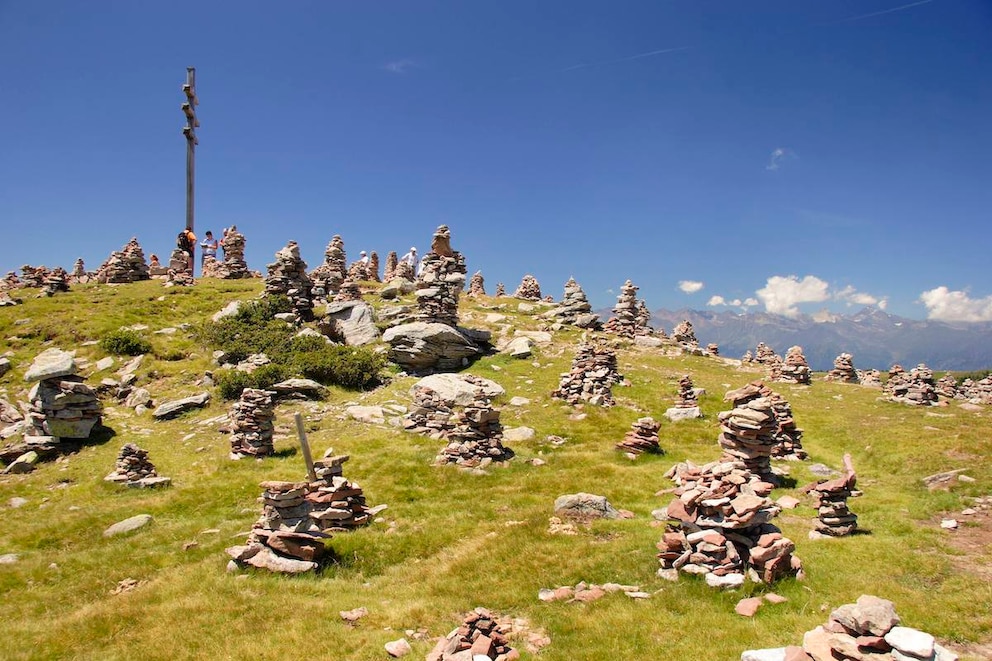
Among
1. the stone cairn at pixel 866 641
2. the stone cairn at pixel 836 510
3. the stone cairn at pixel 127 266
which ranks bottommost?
the stone cairn at pixel 836 510

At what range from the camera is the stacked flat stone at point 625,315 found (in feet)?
189

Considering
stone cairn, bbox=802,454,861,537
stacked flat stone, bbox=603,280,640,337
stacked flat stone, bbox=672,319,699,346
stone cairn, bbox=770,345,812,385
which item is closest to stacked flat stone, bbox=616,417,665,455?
stone cairn, bbox=802,454,861,537

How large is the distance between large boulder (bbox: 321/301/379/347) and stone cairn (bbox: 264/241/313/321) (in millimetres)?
3152

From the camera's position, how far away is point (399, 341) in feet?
133

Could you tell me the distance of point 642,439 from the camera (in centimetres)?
2492

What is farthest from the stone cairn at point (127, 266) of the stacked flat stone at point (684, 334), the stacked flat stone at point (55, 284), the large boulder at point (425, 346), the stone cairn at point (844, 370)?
the stone cairn at point (844, 370)

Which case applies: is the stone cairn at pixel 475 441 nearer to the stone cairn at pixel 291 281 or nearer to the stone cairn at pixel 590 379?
the stone cairn at pixel 590 379

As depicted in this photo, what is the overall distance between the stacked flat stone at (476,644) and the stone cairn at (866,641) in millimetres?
4278

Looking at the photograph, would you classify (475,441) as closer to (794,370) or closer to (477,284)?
(794,370)

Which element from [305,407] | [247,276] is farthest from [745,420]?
[247,276]

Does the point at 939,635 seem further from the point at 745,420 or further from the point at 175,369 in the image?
the point at 175,369

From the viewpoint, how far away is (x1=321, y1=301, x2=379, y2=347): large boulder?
43969 mm

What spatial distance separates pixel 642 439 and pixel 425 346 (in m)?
20.3

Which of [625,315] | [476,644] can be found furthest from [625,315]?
[476,644]
